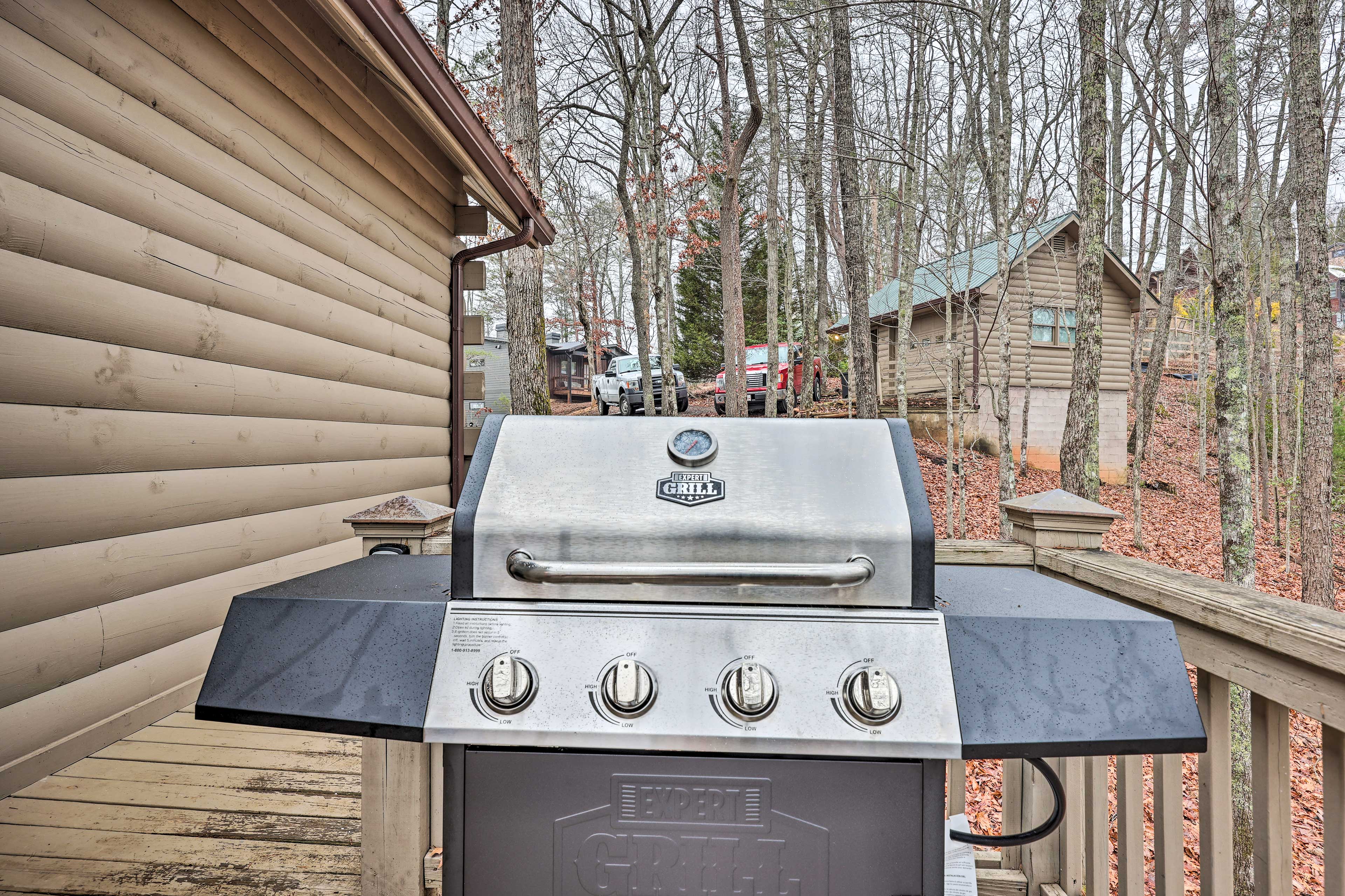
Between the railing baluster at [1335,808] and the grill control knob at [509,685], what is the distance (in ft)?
3.44

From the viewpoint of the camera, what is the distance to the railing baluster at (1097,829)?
129cm

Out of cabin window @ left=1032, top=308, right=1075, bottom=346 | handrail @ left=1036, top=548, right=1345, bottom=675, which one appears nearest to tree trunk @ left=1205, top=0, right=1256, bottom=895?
handrail @ left=1036, top=548, right=1345, bottom=675

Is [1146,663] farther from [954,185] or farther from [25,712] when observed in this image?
[954,185]

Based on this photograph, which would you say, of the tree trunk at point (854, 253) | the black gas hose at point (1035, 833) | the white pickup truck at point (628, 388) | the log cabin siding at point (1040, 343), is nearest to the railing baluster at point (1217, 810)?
the black gas hose at point (1035, 833)

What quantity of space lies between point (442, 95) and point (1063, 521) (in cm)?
292

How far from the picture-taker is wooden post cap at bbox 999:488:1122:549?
1519mm

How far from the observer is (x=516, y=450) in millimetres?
1033

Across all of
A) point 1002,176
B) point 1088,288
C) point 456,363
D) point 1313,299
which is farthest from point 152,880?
point 1002,176

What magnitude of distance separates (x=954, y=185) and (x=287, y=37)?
646 cm

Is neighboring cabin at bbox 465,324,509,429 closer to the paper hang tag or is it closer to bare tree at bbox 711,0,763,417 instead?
bare tree at bbox 711,0,763,417

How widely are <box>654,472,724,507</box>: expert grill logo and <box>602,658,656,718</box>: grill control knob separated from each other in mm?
239

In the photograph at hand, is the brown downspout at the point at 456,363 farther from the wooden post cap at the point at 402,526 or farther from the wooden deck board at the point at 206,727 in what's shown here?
the wooden post cap at the point at 402,526

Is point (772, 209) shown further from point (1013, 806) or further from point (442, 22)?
point (1013, 806)

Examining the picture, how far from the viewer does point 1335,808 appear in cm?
87
